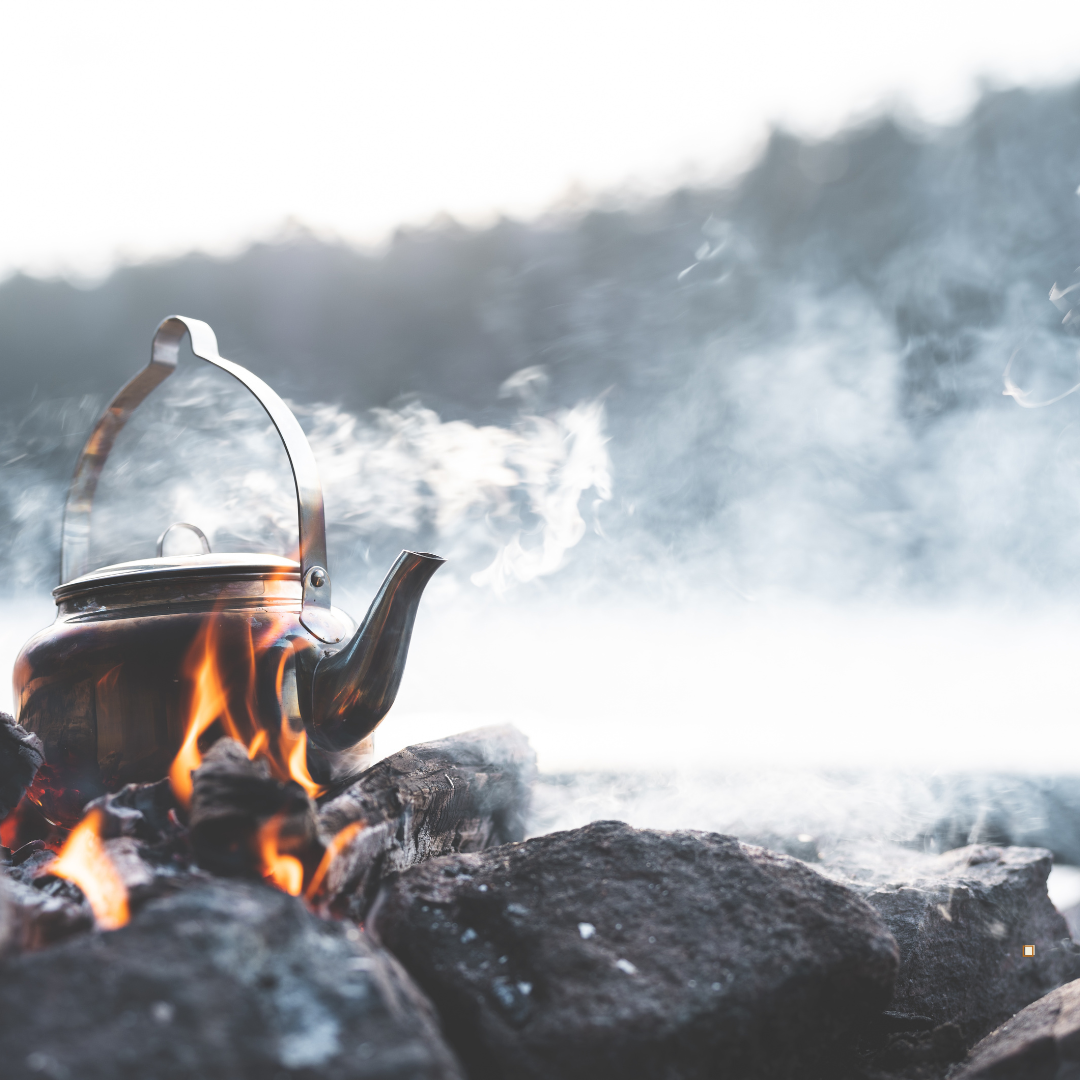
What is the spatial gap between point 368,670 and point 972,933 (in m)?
1.36

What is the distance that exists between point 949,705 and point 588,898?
378cm

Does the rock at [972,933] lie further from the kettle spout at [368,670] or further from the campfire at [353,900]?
the kettle spout at [368,670]

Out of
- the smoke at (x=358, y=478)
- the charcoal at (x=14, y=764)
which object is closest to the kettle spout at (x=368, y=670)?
the charcoal at (x=14, y=764)

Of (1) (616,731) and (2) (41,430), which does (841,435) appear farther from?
(2) (41,430)

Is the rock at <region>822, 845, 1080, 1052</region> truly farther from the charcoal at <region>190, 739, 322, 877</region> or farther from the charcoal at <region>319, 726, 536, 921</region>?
the charcoal at <region>190, 739, 322, 877</region>

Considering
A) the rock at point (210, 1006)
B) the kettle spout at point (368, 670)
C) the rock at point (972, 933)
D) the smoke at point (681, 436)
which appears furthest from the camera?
the smoke at point (681, 436)

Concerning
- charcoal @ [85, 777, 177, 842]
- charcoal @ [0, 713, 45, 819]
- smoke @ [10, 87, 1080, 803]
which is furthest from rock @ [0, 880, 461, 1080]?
smoke @ [10, 87, 1080, 803]

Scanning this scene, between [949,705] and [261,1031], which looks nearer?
[261,1031]

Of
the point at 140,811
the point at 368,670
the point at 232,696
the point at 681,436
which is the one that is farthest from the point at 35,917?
the point at 681,436

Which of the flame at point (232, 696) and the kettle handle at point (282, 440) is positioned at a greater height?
the kettle handle at point (282, 440)

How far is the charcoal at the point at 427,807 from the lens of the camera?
1101 mm

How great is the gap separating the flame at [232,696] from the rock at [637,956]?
401mm

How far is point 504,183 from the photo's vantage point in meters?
4.48

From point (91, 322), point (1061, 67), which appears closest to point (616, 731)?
point (91, 322)
